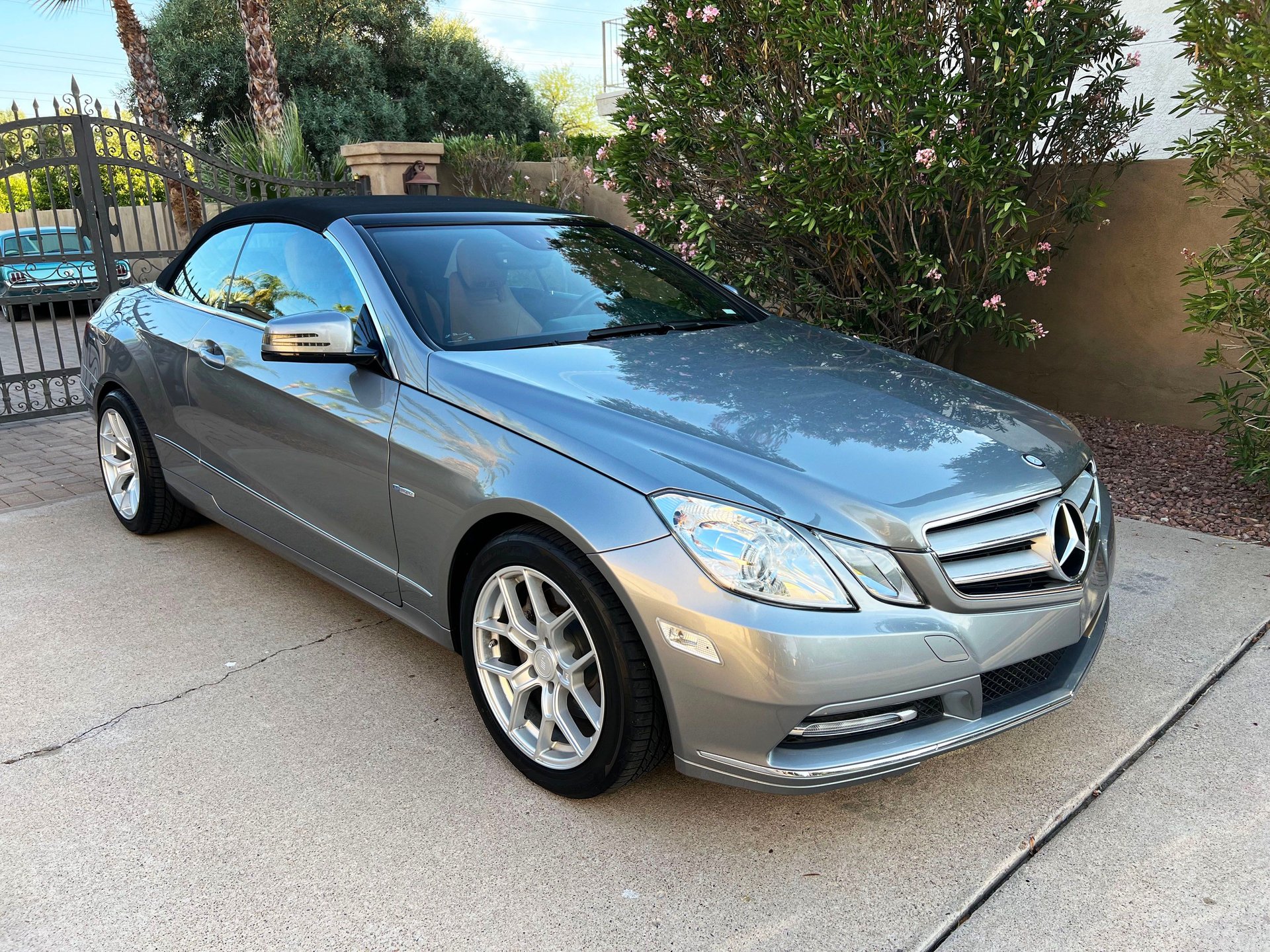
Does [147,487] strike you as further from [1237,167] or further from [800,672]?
[1237,167]

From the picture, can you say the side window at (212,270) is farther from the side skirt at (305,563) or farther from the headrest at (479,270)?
the headrest at (479,270)

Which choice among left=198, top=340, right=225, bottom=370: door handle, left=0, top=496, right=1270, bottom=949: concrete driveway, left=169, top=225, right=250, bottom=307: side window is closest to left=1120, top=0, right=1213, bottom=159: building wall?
left=0, top=496, right=1270, bottom=949: concrete driveway

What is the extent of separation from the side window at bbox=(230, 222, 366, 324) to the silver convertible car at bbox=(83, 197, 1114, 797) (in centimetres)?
1

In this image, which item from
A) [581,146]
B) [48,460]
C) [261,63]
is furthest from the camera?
[261,63]

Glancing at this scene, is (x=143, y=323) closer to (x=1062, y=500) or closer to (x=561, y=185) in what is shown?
(x=1062, y=500)

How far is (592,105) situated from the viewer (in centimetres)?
4462

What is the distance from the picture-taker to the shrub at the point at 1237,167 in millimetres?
4672

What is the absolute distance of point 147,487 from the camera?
4.84 m

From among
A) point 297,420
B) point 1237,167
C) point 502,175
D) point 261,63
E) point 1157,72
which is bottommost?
point 297,420

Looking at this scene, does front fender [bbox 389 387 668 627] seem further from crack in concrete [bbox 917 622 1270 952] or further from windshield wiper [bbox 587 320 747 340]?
crack in concrete [bbox 917 622 1270 952]

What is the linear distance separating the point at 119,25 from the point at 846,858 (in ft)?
68.2

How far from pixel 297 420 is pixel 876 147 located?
3562 mm

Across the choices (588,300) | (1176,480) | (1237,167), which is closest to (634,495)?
(588,300)

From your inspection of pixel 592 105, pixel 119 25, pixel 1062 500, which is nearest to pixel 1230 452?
pixel 1062 500
